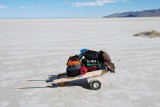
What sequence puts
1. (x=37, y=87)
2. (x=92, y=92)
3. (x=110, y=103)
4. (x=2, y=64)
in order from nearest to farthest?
Answer: (x=110, y=103) → (x=92, y=92) → (x=37, y=87) → (x=2, y=64)

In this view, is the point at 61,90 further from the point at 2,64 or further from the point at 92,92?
the point at 2,64

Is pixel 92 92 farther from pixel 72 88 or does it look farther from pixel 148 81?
pixel 148 81

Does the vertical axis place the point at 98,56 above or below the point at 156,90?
above

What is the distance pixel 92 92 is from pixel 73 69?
790mm

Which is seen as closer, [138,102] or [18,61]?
[138,102]

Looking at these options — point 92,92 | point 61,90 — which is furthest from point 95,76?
point 61,90

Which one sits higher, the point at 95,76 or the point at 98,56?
the point at 98,56

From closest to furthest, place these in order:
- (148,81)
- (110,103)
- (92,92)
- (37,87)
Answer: (110,103) → (92,92) → (37,87) → (148,81)

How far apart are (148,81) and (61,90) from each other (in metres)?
2.62

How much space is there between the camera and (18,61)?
37.4 ft

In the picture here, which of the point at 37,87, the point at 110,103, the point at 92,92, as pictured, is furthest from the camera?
the point at 37,87

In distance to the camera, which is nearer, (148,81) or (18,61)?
(148,81)

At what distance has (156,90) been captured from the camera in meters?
7.27

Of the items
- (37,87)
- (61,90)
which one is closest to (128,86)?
(61,90)
